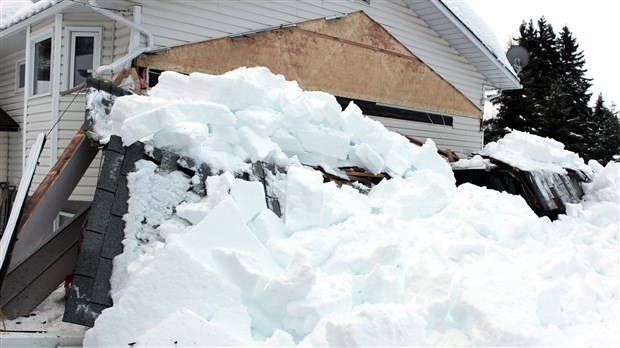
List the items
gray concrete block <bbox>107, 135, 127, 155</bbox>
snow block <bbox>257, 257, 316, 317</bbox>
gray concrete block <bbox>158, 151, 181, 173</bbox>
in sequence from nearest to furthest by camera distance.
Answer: snow block <bbox>257, 257, 316, 317</bbox> < gray concrete block <bbox>107, 135, 127, 155</bbox> < gray concrete block <bbox>158, 151, 181, 173</bbox>

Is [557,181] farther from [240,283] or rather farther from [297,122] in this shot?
[240,283]

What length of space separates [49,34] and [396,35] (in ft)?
23.5

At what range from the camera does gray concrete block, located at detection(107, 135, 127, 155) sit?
4758mm

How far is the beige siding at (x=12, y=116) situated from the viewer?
1127 centimetres

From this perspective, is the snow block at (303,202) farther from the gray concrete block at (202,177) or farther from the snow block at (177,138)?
the snow block at (177,138)

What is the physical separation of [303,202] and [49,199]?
2.30 m

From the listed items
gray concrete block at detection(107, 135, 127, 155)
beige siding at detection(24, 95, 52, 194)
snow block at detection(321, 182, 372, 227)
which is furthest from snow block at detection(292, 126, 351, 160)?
beige siding at detection(24, 95, 52, 194)

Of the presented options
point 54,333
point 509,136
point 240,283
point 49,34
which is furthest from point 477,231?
point 49,34

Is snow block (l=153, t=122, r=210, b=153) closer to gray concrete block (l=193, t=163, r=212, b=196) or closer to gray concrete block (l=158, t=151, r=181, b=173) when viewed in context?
gray concrete block (l=158, t=151, r=181, b=173)

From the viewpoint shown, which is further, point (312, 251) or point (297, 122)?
point (297, 122)

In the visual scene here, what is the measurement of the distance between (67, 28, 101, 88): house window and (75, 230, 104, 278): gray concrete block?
5328 millimetres

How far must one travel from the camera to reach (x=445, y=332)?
384 cm

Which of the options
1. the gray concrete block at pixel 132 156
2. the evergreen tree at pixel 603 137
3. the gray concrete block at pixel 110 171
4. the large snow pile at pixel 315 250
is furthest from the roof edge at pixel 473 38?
the evergreen tree at pixel 603 137

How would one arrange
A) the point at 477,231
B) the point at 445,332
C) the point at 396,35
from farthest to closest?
1. the point at 396,35
2. the point at 477,231
3. the point at 445,332
